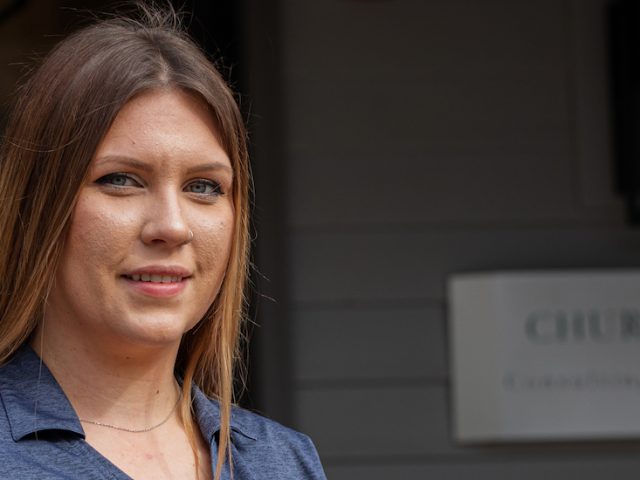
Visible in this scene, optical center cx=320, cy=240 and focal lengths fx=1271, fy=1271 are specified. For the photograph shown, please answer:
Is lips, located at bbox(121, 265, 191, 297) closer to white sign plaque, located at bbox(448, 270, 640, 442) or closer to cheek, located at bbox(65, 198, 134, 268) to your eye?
cheek, located at bbox(65, 198, 134, 268)

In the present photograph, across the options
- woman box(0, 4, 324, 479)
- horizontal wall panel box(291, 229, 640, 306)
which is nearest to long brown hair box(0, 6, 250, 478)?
woman box(0, 4, 324, 479)

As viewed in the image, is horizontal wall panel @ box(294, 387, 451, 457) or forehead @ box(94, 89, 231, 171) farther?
horizontal wall panel @ box(294, 387, 451, 457)

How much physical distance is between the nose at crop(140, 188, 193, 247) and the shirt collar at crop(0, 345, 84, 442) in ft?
0.67

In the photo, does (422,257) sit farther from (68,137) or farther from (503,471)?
(68,137)

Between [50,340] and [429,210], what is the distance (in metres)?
2.41

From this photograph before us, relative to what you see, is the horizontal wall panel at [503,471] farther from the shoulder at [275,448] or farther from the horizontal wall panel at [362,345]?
the shoulder at [275,448]

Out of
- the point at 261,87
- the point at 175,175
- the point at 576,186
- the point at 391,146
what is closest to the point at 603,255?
the point at 576,186

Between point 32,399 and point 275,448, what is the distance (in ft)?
1.12

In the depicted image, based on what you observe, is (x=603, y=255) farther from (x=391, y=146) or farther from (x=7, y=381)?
(x=7, y=381)

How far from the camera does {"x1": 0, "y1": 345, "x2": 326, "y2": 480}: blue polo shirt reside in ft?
4.48

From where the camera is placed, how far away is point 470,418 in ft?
12.3

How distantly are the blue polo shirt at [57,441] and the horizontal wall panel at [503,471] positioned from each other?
2.18 metres

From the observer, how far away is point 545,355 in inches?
149

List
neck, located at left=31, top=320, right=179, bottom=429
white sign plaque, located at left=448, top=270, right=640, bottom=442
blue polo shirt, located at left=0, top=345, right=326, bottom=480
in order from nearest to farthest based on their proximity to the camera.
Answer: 1. blue polo shirt, located at left=0, top=345, right=326, bottom=480
2. neck, located at left=31, top=320, right=179, bottom=429
3. white sign plaque, located at left=448, top=270, right=640, bottom=442
